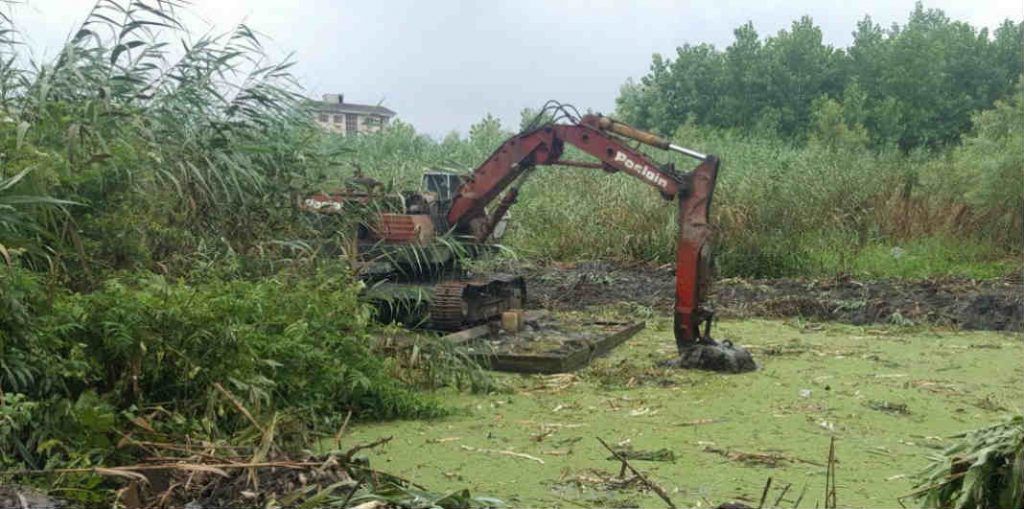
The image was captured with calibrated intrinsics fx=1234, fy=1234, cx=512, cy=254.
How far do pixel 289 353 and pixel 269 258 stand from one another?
1357mm

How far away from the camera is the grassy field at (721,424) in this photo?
17.2ft

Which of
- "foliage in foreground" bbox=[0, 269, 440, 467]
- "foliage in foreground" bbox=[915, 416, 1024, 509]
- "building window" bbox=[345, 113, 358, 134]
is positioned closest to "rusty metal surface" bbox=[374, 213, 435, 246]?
"building window" bbox=[345, 113, 358, 134]

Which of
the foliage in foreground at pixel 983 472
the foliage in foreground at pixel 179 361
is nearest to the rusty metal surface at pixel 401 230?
the foliage in foreground at pixel 179 361

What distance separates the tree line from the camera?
34562 mm

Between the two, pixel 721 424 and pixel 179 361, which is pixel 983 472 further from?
pixel 721 424

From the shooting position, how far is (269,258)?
7133 mm

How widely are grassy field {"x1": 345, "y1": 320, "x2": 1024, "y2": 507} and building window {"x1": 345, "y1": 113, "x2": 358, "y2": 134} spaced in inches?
131

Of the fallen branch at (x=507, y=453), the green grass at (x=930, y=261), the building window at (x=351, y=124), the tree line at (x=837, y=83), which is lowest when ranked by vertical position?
the fallen branch at (x=507, y=453)

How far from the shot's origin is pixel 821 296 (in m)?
12.9

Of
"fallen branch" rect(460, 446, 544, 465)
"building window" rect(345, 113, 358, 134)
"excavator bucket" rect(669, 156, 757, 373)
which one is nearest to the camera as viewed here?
"fallen branch" rect(460, 446, 544, 465)

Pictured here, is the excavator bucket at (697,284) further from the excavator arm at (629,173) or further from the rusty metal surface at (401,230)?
the rusty metal surface at (401,230)

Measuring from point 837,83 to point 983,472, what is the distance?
36134mm

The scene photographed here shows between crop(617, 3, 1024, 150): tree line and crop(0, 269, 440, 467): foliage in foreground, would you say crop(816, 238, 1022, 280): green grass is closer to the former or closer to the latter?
crop(0, 269, 440, 467): foliage in foreground

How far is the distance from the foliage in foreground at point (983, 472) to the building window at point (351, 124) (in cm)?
824
